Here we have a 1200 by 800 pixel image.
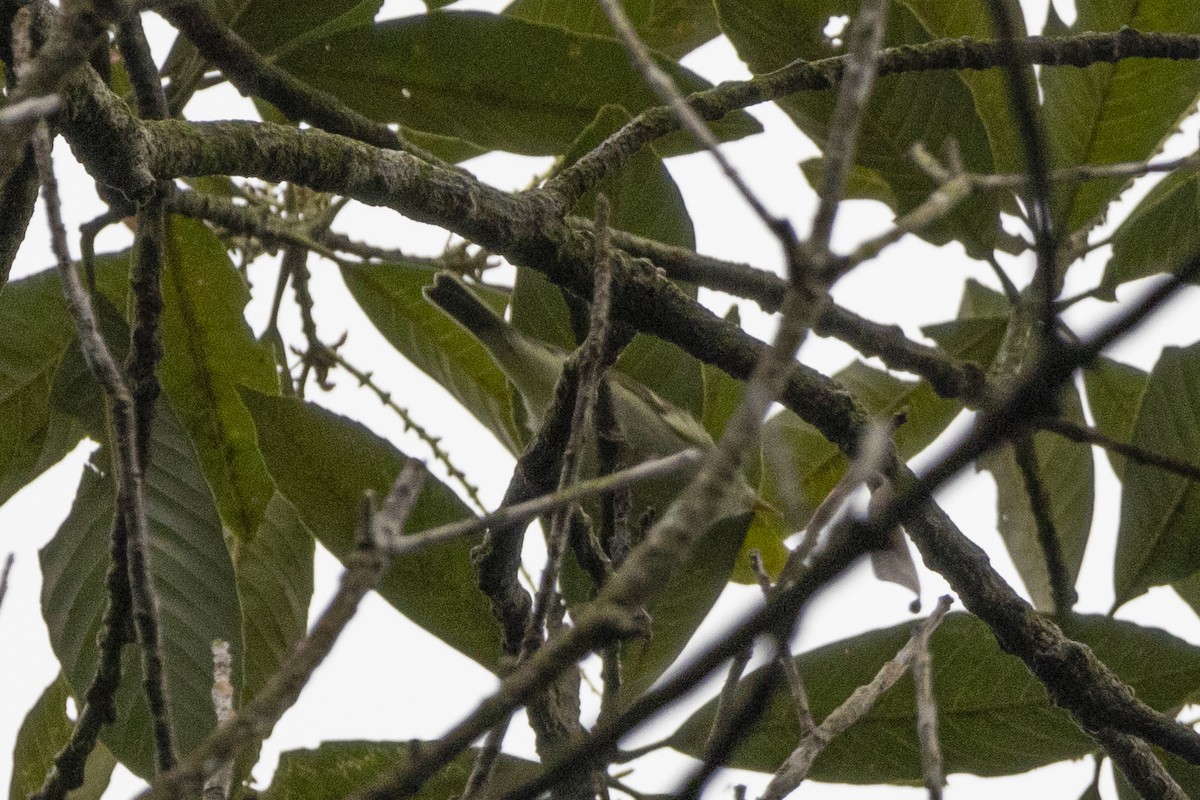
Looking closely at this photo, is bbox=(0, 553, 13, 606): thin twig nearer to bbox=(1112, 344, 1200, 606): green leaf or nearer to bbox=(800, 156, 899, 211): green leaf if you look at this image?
bbox=(1112, 344, 1200, 606): green leaf

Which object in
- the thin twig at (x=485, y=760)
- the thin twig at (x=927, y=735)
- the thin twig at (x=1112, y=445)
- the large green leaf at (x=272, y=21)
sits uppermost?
the large green leaf at (x=272, y=21)

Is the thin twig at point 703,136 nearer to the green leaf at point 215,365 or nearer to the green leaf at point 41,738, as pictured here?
the green leaf at point 215,365

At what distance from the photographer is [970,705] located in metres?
1.73

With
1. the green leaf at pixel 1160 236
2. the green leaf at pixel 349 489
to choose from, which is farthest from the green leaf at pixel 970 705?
the green leaf at pixel 1160 236

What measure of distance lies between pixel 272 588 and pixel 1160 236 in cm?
155

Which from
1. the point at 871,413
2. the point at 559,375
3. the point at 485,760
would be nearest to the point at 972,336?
the point at 871,413

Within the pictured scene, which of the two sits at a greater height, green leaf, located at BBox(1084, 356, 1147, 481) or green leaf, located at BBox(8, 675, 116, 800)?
green leaf, located at BBox(1084, 356, 1147, 481)

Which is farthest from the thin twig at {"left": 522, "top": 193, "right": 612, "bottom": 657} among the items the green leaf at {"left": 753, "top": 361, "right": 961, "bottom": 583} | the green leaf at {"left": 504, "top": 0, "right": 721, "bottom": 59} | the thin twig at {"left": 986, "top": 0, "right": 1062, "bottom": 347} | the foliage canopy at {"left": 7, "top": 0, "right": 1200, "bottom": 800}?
the green leaf at {"left": 504, "top": 0, "right": 721, "bottom": 59}

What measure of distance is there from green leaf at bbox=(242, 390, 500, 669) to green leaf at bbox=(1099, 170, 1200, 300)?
Answer: 1.14 meters

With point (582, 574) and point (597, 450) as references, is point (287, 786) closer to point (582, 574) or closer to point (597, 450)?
point (582, 574)

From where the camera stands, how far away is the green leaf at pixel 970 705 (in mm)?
1699

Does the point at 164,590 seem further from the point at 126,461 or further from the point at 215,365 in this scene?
the point at 126,461

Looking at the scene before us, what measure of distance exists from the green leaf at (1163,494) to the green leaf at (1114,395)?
35cm

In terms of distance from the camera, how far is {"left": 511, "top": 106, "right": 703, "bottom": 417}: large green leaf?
1.79 metres
